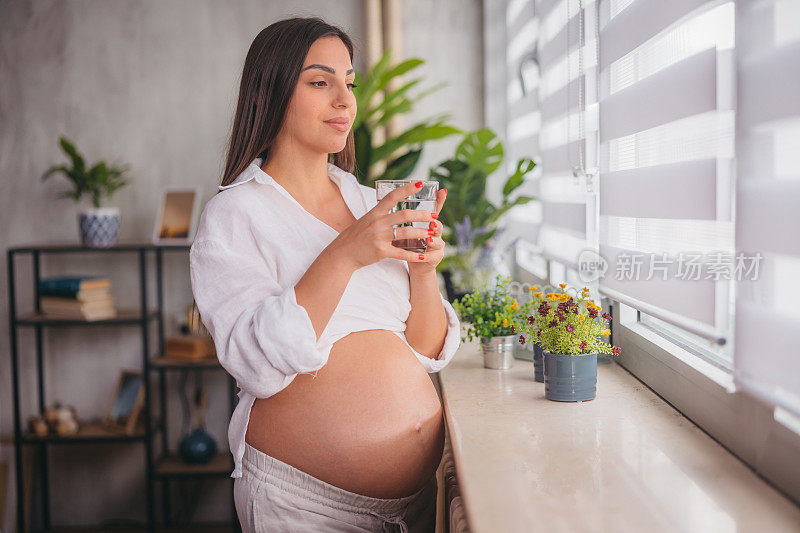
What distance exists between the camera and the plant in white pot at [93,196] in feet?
10.1

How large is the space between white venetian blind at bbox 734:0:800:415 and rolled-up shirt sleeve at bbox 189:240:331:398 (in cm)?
67

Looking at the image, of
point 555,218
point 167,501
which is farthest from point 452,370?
point 167,501

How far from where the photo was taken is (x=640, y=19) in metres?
1.31

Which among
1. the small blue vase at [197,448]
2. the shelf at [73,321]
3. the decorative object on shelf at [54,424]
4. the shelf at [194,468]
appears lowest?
the shelf at [194,468]

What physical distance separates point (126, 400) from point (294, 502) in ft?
7.54

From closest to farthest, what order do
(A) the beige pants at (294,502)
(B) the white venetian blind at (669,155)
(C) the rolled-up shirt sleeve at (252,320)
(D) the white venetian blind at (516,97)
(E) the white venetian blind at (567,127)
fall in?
(B) the white venetian blind at (669,155) → (C) the rolled-up shirt sleeve at (252,320) → (A) the beige pants at (294,502) → (E) the white venetian blind at (567,127) → (D) the white venetian blind at (516,97)

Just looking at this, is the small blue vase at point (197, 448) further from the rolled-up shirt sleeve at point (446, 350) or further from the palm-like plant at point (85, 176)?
the rolled-up shirt sleeve at point (446, 350)

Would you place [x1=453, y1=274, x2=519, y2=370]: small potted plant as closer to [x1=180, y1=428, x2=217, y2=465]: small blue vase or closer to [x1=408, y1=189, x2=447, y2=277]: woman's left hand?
[x1=408, y1=189, x2=447, y2=277]: woman's left hand

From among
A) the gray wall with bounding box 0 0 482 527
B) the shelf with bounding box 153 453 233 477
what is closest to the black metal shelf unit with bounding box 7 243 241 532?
the shelf with bounding box 153 453 233 477

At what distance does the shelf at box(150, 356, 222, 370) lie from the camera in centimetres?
310

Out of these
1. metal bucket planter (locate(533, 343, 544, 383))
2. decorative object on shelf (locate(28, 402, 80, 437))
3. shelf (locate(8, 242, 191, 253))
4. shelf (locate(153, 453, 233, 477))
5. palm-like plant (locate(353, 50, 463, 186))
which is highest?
palm-like plant (locate(353, 50, 463, 186))

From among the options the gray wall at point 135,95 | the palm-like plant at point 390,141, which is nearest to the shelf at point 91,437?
the gray wall at point 135,95

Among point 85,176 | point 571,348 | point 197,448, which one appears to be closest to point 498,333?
point 571,348

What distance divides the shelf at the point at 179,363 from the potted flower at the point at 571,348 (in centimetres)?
197
